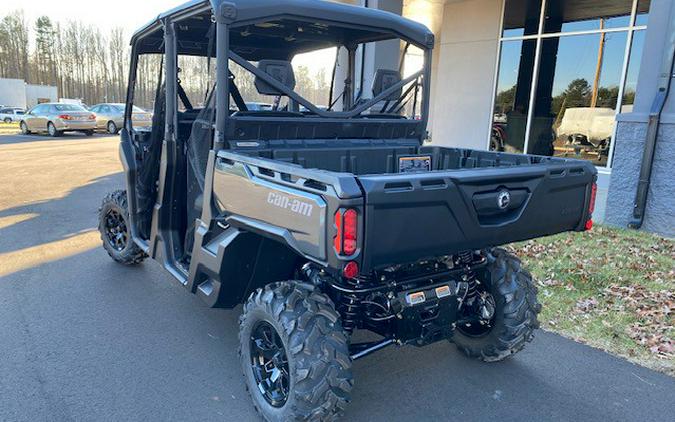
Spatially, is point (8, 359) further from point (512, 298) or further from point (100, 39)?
point (100, 39)

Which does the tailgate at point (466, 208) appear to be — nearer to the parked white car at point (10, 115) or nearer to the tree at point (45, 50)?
the parked white car at point (10, 115)

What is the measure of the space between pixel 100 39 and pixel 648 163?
64657mm

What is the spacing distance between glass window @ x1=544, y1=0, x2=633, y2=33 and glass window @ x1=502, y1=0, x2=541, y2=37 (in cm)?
25

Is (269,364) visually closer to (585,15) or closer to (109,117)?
(585,15)

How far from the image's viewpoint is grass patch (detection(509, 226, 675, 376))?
13.3 ft

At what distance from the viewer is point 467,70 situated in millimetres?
12508

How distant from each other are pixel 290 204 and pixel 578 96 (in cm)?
1038

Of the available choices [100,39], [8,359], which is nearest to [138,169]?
[8,359]

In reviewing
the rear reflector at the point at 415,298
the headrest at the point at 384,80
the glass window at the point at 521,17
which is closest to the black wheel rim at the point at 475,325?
the rear reflector at the point at 415,298

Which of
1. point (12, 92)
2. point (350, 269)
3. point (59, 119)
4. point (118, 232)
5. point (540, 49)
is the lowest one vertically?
point (118, 232)

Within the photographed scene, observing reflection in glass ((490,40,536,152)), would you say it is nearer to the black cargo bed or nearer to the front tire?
the black cargo bed

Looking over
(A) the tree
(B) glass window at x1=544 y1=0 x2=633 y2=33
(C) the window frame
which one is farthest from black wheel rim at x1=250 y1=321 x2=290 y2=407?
(A) the tree

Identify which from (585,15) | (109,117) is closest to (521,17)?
(585,15)

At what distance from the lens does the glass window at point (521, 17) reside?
11.2 m
